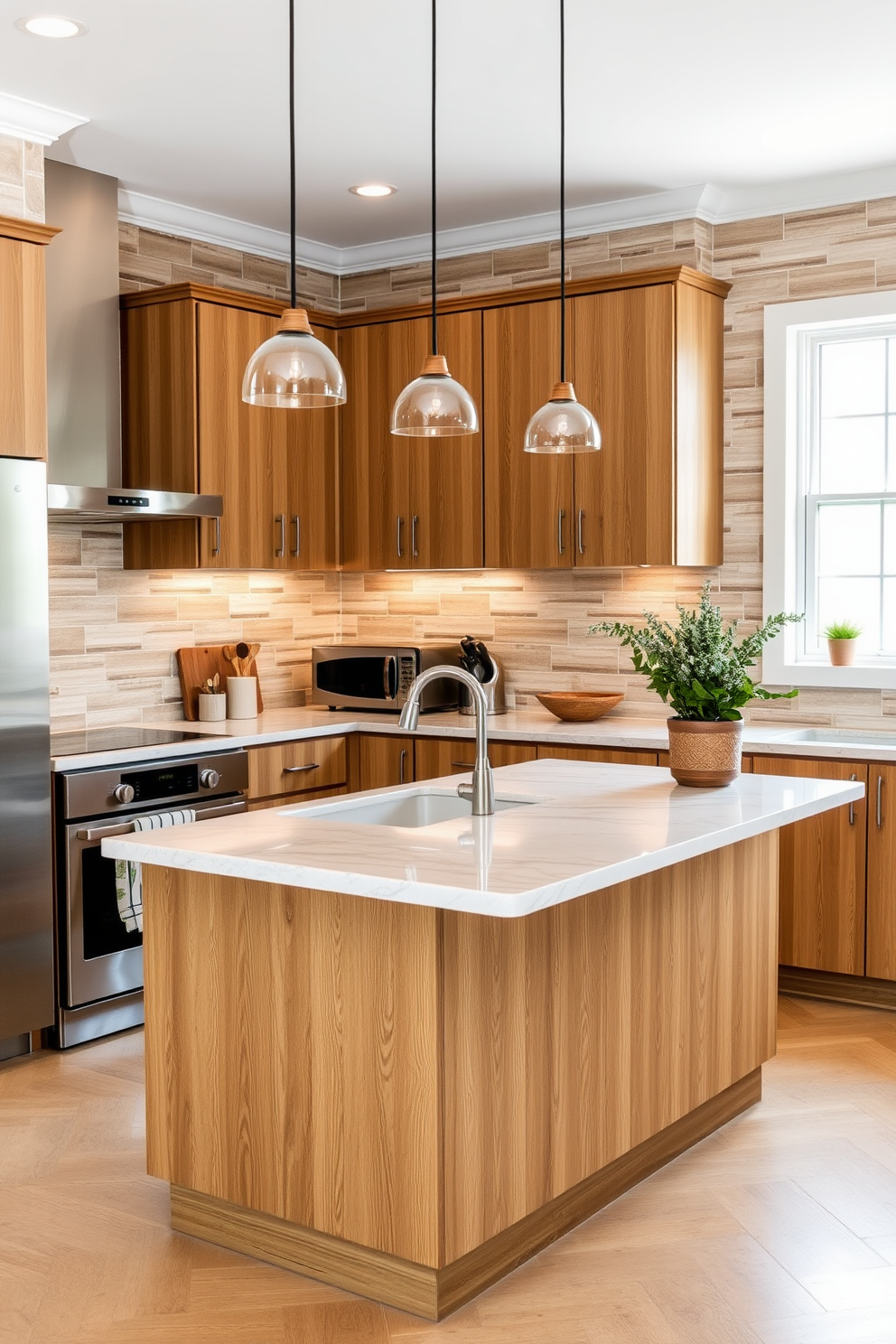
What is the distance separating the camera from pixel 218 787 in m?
4.67

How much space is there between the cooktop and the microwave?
780 millimetres

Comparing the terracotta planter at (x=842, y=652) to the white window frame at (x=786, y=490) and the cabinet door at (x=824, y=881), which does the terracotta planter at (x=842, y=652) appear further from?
the cabinet door at (x=824, y=881)

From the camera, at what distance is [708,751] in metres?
3.47

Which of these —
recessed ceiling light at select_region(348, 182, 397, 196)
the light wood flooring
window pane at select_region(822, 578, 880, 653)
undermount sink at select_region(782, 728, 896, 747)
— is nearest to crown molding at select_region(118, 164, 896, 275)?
recessed ceiling light at select_region(348, 182, 397, 196)

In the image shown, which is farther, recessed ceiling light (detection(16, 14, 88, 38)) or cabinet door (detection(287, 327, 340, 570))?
cabinet door (detection(287, 327, 340, 570))

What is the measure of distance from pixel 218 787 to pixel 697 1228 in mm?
2317

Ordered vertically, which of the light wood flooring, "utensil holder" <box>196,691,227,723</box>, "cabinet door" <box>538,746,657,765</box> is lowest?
the light wood flooring

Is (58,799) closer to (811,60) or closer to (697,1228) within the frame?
(697,1228)

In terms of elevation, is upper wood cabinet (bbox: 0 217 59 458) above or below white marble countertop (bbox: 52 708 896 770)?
above

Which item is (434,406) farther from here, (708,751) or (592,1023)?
(592,1023)

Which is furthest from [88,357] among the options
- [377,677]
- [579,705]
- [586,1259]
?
[586,1259]

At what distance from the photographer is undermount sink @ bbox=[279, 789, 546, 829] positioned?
10.8 feet

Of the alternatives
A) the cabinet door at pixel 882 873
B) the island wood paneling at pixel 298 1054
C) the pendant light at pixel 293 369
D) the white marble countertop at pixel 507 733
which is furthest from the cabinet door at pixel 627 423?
the island wood paneling at pixel 298 1054

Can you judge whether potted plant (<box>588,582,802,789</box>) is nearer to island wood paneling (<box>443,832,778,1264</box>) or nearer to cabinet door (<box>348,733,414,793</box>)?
island wood paneling (<box>443,832,778,1264</box>)
